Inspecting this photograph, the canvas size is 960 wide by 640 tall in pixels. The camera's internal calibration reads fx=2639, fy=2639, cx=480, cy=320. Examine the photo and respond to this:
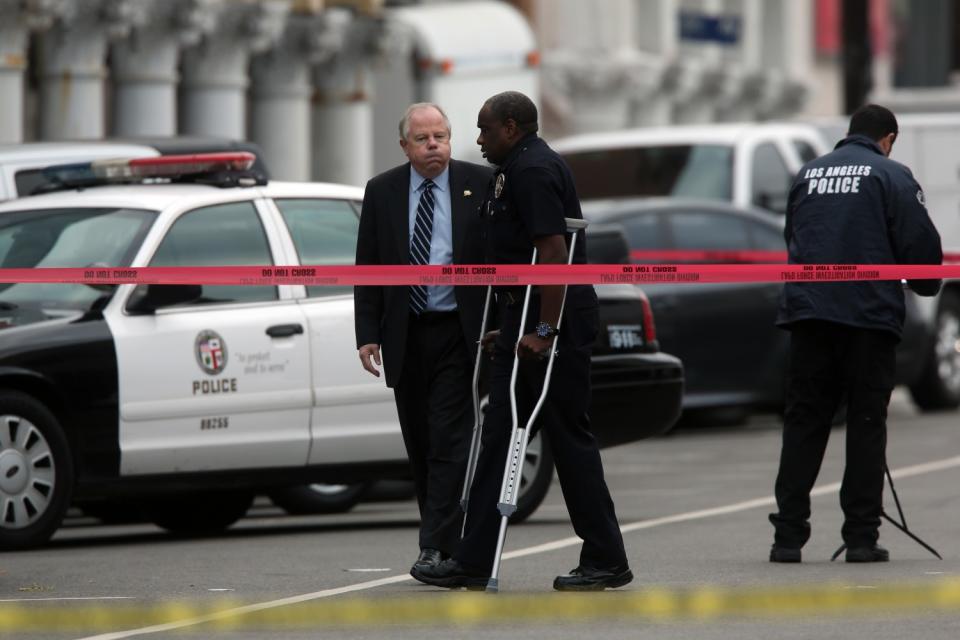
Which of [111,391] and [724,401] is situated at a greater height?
[111,391]

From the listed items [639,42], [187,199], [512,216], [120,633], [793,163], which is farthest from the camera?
[639,42]

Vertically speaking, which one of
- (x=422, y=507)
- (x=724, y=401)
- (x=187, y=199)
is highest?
(x=187, y=199)

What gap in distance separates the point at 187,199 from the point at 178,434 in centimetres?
113

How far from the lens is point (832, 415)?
10.5 meters

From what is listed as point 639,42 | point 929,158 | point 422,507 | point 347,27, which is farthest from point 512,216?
point 639,42

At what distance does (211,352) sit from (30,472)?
97 cm

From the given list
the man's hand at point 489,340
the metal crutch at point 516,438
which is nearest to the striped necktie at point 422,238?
the man's hand at point 489,340

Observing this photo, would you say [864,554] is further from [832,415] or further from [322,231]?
[322,231]

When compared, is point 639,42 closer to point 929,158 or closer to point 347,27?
point 347,27

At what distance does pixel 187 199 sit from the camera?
11.9 metres

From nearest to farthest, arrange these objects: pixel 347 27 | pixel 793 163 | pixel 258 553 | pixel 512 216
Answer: pixel 512 216
pixel 258 553
pixel 793 163
pixel 347 27

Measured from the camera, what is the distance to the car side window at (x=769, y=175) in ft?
67.8

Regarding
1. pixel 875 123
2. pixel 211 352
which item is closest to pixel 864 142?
pixel 875 123

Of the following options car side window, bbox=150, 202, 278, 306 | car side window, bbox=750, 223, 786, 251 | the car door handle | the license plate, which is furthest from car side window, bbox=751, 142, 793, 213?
the car door handle
